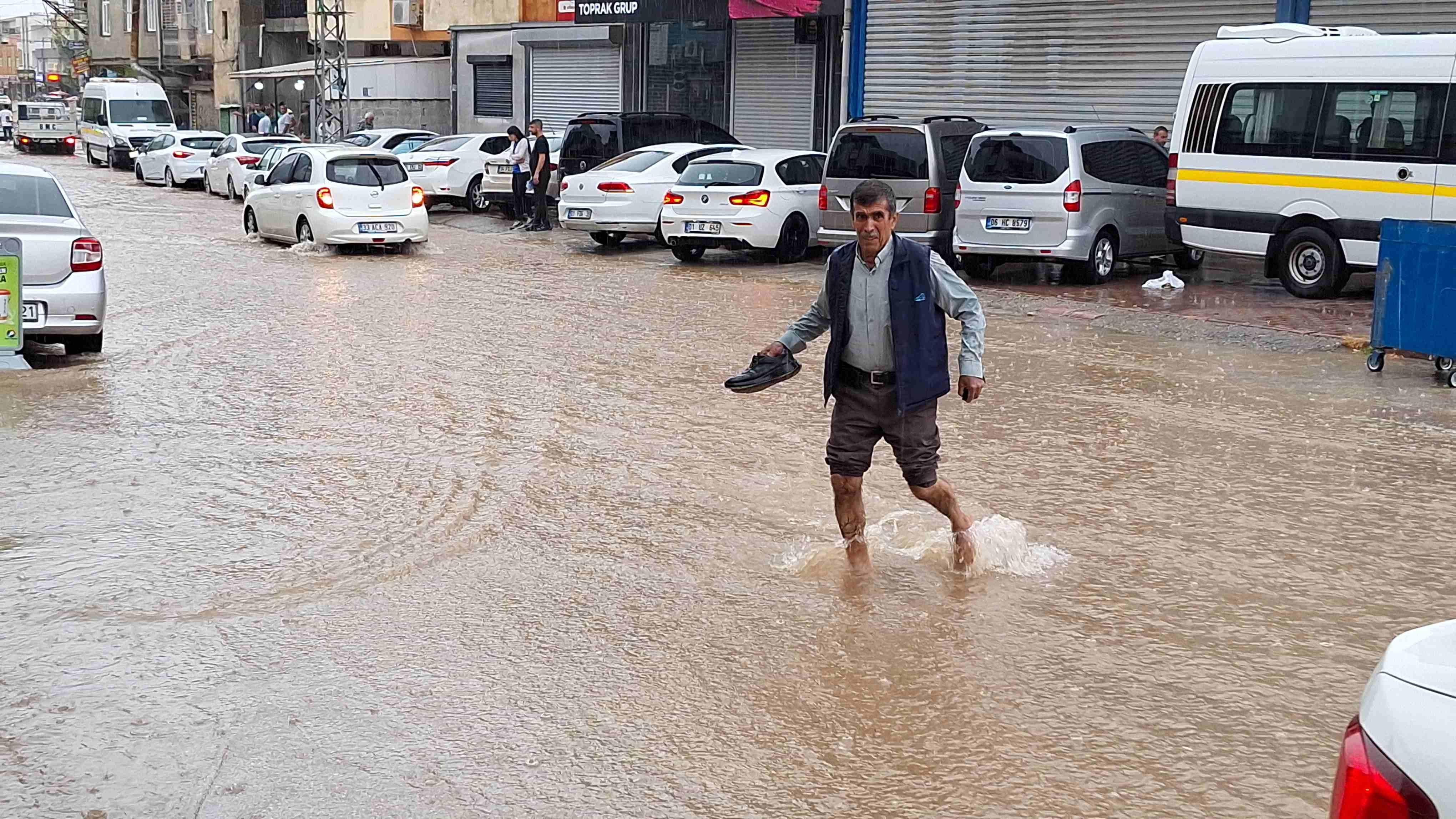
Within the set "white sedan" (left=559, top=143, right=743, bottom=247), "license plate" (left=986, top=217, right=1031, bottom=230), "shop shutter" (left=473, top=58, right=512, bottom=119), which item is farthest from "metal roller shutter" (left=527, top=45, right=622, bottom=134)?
"license plate" (left=986, top=217, right=1031, bottom=230)

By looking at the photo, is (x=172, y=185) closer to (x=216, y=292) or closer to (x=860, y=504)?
(x=216, y=292)

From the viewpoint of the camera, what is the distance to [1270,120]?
1559cm

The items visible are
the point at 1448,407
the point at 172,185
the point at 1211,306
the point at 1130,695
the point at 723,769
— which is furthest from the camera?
the point at 172,185

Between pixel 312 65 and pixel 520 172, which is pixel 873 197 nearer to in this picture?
pixel 520 172

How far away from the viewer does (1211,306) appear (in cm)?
1562

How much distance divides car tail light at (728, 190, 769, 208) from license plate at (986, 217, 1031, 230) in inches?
137

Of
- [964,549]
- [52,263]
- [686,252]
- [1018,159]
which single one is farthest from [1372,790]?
[686,252]

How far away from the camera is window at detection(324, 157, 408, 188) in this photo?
20.5m

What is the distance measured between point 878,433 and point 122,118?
4358 cm

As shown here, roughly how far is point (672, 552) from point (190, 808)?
2.90 m

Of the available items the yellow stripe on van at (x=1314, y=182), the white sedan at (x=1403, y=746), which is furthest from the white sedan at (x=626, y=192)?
the white sedan at (x=1403, y=746)

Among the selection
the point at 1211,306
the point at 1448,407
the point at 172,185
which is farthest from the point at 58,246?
the point at 172,185

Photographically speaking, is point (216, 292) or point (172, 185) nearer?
point (216, 292)

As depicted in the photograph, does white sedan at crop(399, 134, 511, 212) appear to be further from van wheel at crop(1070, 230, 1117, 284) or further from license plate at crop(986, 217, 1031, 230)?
van wheel at crop(1070, 230, 1117, 284)
